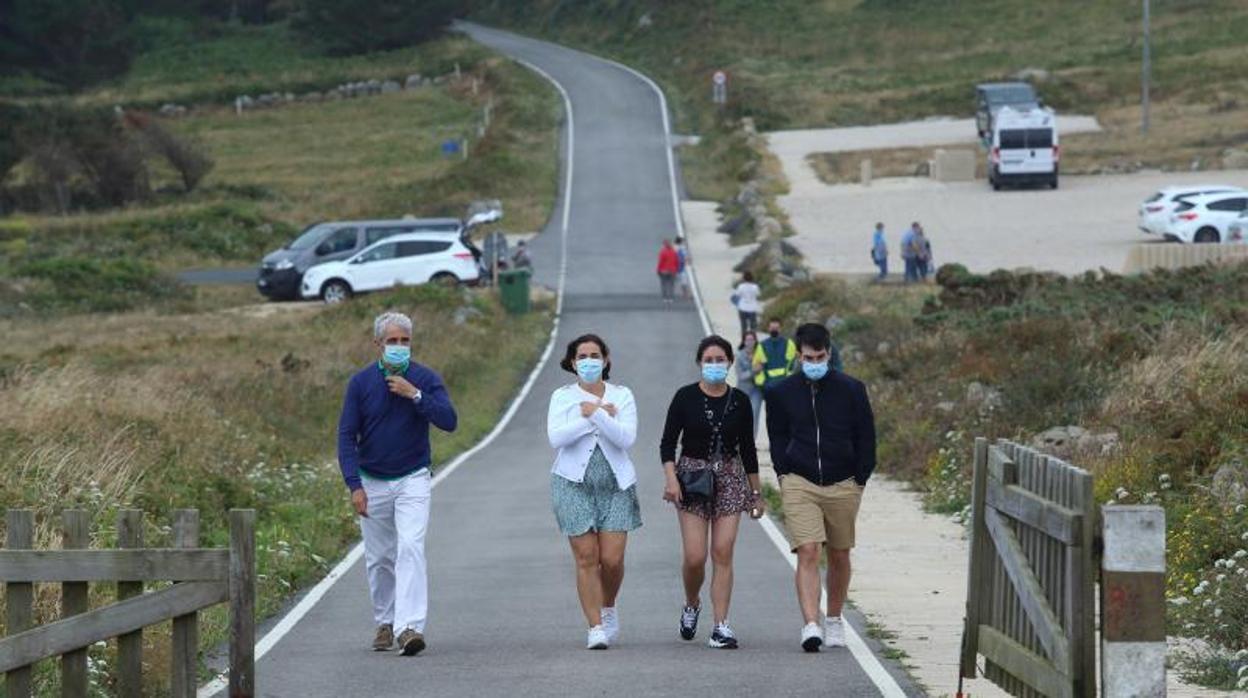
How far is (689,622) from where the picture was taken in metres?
13.1

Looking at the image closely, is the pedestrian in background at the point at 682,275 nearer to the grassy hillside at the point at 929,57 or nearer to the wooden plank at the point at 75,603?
the grassy hillside at the point at 929,57

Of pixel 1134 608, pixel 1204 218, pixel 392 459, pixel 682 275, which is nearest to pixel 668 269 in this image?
pixel 682 275

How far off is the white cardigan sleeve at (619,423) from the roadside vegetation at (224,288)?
9.05 feet

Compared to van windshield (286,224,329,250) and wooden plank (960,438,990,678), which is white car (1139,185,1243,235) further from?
wooden plank (960,438,990,678)

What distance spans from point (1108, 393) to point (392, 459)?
12.8m

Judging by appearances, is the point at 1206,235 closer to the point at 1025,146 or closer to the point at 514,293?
the point at 1025,146

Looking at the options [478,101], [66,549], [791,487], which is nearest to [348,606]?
[791,487]

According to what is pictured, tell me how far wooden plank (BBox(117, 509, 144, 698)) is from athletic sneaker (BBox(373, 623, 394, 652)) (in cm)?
290

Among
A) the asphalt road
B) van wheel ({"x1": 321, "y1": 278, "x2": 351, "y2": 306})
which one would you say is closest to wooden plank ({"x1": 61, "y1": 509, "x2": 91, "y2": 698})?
the asphalt road

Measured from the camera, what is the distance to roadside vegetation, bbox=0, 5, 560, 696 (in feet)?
58.4

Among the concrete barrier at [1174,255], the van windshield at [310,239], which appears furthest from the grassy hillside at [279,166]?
the concrete barrier at [1174,255]

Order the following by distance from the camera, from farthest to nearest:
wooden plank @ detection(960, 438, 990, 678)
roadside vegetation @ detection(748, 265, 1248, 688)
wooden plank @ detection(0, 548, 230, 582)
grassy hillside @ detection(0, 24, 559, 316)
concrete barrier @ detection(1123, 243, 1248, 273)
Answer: grassy hillside @ detection(0, 24, 559, 316) < concrete barrier @ detection(1123, 243, 1248, 273) < roadside vegetation @ detection(748, 265, 1248, 688) < wooden plank @ detection(960, 438, 990, 678) < wooden plank @ detection(0, 548, 230, 582)

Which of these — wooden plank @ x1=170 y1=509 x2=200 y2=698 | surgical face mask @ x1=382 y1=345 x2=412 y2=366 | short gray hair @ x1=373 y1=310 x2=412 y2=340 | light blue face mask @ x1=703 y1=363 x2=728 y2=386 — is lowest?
wooden plank @ x1=170 y1=509 x2=200 y2=698

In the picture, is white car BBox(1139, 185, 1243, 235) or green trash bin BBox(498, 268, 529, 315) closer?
green trash bin BBox(498, 268, 529, 315)
